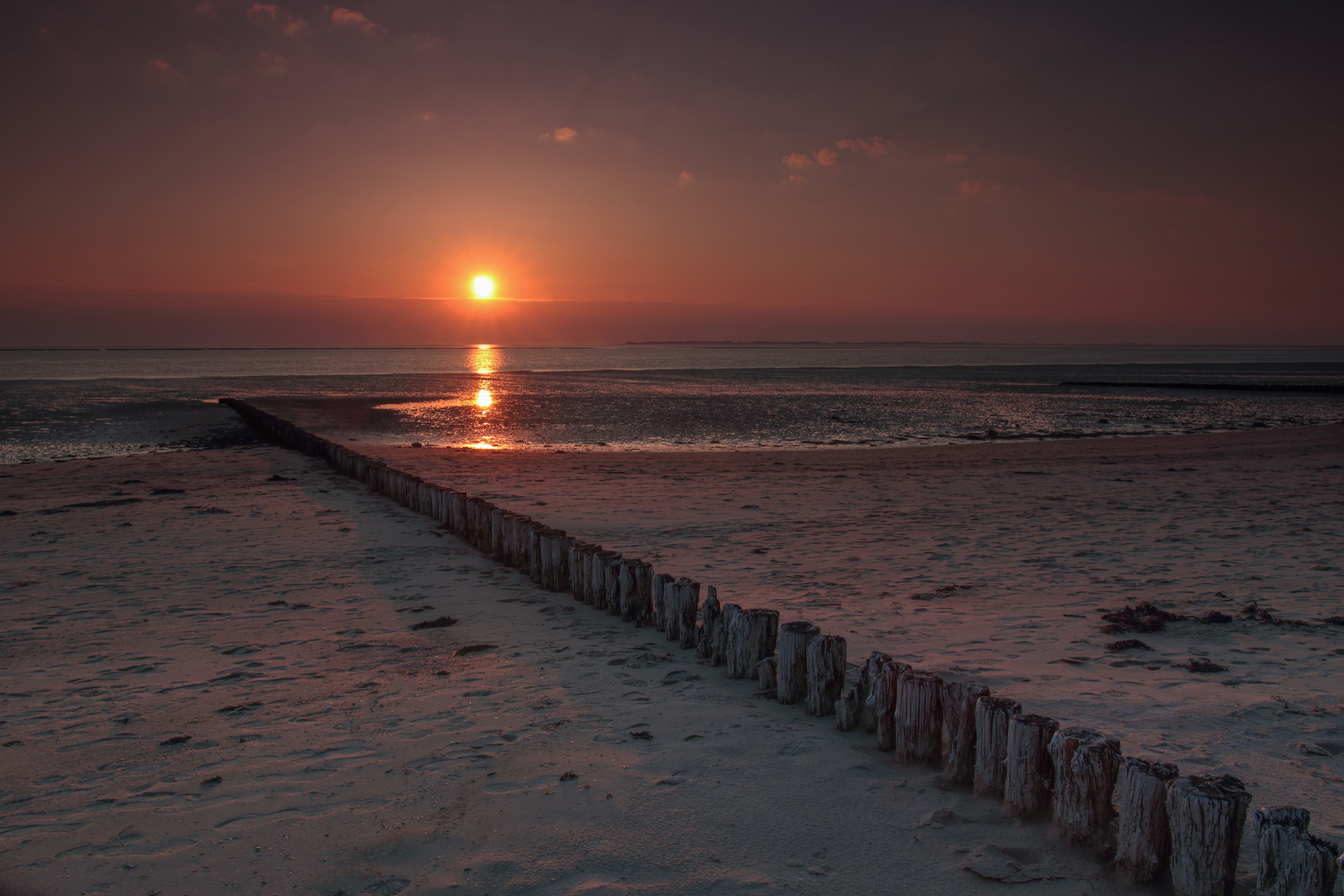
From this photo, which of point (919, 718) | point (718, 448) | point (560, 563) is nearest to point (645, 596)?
point (560, 563)

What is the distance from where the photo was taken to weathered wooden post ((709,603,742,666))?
477 cm

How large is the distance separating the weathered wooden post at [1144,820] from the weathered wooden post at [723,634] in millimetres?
2358

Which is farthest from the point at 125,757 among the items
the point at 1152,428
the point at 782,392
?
the point at 782,392

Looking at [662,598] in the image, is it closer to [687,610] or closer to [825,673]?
[687,610]

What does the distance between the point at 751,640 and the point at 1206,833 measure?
248 centimetres

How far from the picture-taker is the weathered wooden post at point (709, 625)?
4.95 meters

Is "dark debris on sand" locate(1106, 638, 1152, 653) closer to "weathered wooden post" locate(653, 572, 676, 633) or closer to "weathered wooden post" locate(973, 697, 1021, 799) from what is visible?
"weathered wooden post" locate(973, 697, 1021, 799)

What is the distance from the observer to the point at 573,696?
4.52 m

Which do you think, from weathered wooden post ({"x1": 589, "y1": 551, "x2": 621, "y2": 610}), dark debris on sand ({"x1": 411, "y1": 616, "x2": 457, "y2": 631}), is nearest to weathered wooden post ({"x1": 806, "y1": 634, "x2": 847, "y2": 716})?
weathered wooden post ({"x1": 589, "y1": 551, "x2": 621, "y2": 610})

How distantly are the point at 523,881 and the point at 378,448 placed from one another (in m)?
18.8

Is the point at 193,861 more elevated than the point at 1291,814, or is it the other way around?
the point at 1291,814

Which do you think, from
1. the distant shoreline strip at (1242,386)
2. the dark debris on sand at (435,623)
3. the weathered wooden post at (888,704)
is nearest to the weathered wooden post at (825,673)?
the weathered wooden post at (888,704)

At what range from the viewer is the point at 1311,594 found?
6.30 metres

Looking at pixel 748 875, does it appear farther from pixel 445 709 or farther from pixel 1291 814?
pixel 445 709
